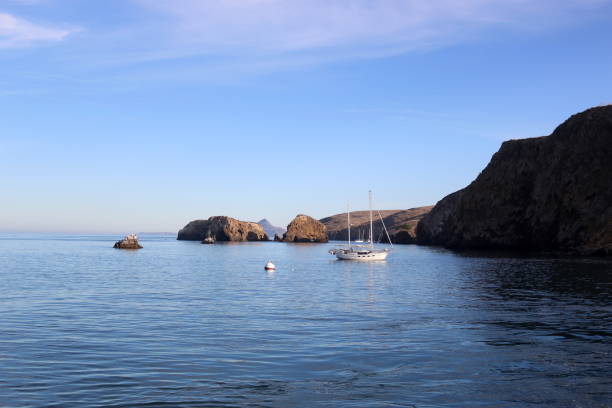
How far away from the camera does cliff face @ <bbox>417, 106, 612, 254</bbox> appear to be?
110 metres

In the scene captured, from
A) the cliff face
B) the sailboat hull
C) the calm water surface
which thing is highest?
the cliff face

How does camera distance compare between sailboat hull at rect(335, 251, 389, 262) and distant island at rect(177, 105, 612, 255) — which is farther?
distant island at rect(177, 105, 612, 255)

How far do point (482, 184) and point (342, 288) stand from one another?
11127cm

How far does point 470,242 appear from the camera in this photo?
518 feet

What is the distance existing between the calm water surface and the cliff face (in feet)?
224

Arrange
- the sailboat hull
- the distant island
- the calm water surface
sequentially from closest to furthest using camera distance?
1. the calm water surface
2. the sailboat hull
3. the distant island

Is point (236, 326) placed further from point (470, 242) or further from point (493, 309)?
point (470, 242)

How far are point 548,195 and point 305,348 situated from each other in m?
116

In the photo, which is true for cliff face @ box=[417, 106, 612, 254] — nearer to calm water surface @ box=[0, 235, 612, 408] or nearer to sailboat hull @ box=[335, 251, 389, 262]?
sailboat hull @ box=[335, 251, 389, 262]

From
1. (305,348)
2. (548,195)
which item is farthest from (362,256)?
(305,348)

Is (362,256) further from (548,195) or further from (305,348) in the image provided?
(305,348)

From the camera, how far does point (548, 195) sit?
12525 cm

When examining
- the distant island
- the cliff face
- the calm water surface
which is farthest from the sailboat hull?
the calm water surface

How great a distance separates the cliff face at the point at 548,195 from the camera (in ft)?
360
